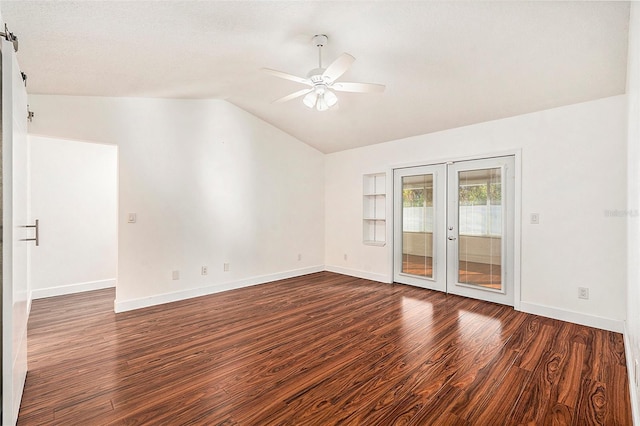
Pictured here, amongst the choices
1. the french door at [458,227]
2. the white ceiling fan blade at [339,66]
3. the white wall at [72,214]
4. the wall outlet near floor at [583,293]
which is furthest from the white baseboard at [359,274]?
the white wall at [72,214]

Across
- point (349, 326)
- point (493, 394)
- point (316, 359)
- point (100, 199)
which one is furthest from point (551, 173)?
point (100, 199)

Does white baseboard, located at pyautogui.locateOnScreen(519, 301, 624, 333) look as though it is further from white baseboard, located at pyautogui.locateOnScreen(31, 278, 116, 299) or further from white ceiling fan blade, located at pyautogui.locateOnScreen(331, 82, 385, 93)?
white baseboard, located at pyautogui.locateOnScreen(31, 278, 116, 299)

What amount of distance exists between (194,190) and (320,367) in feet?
10.7

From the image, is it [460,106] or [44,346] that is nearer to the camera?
[44,346]

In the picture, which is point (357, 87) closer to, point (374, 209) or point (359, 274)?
point (374, 209)

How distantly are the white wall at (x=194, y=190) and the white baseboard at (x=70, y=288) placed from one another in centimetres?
157

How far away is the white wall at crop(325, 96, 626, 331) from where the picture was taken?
3.11m

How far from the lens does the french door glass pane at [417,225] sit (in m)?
4.82

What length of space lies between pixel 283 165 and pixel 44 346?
407 centimetres

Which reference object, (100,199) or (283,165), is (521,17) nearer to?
(283,165)

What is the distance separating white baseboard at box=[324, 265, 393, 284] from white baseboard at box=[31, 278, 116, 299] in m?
4.08

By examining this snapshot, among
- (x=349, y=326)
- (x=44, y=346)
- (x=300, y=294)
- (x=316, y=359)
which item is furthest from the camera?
(x=300, y=294)

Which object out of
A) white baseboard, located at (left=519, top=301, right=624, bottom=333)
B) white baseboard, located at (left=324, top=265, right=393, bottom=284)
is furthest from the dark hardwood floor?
white baseboard, located at (left=324, top=265, right=393, bottom=284)

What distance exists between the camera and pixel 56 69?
281 centimetres
